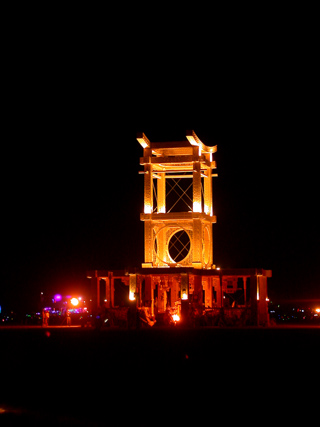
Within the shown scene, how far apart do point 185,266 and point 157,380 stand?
71.5 ft

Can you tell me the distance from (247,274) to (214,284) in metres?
4.58

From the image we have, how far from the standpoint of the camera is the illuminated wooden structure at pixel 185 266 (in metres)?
40.1

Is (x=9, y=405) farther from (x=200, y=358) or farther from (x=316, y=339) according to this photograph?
(x=316, y=339)

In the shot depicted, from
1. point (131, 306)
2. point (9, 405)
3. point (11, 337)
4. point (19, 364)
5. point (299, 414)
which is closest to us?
point (299, 414)

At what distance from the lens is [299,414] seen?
16.0m

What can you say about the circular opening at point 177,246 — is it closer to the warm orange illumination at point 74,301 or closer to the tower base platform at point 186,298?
the tower base platform at point 186,298

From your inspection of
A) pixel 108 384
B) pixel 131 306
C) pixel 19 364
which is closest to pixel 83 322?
pixel 131 306

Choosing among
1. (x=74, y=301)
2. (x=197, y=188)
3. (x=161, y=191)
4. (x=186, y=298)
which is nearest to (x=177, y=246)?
(x=161, y=191)

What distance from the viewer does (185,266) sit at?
41.7 meters

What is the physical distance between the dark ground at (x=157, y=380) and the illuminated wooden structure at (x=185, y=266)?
11.1 m

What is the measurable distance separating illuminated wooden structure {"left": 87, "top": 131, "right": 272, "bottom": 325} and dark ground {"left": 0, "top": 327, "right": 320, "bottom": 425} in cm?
1106

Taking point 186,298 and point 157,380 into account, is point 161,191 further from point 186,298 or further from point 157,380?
point 157,380

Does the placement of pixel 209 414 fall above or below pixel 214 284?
below

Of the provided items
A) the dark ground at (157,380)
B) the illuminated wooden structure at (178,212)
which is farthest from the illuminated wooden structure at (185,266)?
the dark ground at (157,380)
